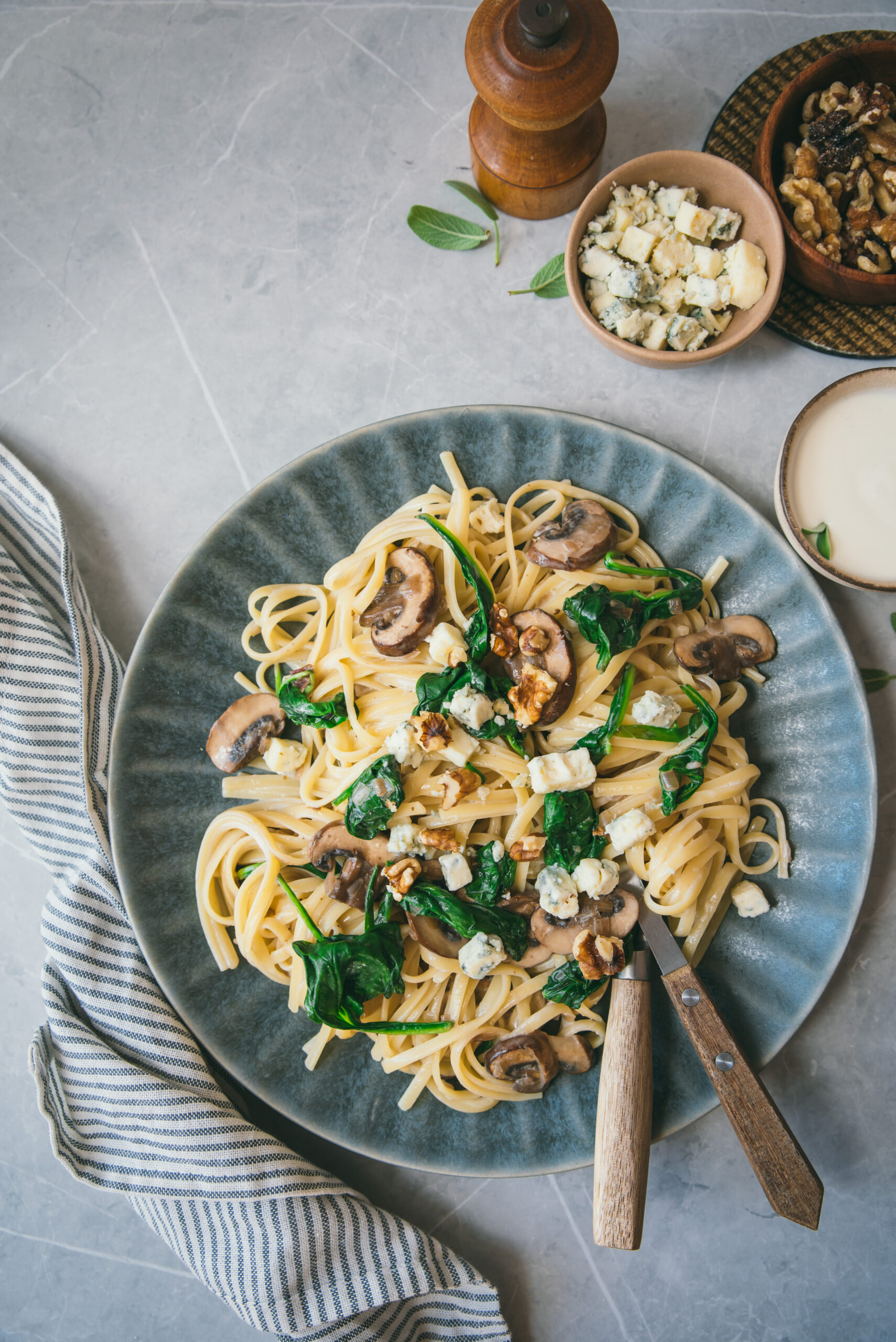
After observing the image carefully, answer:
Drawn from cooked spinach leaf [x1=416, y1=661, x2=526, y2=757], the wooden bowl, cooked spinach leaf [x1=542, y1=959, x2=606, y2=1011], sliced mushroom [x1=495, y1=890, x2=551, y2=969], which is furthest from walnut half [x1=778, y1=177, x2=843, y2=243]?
cooked spinach leaf [x1=542, y1=959, x2=606, y2=1011]

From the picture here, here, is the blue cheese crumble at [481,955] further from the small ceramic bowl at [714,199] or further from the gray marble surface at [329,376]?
the small ceramic bowl at [714,199]

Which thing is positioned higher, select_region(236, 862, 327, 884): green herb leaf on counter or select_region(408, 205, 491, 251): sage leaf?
select_region(408, 205, 491, 251): sage leaf

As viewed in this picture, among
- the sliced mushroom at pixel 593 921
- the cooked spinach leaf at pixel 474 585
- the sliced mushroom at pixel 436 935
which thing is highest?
the cooked spinach leaf at pixel 474 585

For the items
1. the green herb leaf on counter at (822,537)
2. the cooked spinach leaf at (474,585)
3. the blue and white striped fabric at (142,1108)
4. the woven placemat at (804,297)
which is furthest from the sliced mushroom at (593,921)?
the woven placemat at (804,297)

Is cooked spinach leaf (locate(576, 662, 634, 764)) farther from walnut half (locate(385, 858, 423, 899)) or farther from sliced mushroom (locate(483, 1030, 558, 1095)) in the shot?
sliced mushroom (locate(483, 1030, 558, 1095))

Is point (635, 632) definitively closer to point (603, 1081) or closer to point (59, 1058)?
point (603, 1081)

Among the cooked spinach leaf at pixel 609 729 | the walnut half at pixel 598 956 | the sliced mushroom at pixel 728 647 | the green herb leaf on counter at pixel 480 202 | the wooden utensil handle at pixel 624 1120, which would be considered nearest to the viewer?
the wooden utensil handle at pixel 624 1120
